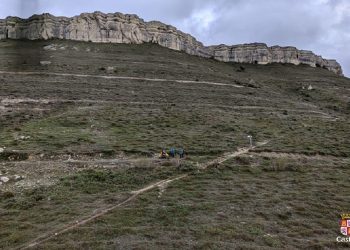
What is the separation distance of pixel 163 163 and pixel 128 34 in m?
67.6

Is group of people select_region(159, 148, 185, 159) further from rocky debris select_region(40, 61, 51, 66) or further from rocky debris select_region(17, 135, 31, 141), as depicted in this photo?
rocky debris select_region(40, 61, 51, 66)

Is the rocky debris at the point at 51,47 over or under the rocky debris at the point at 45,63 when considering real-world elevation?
over

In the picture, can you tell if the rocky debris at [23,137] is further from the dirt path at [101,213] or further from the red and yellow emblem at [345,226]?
the red and yellow emblem at [345,226]

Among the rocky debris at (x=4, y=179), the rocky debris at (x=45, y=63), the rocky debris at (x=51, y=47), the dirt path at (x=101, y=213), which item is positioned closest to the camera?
the dirt path at (x=101, y=213)

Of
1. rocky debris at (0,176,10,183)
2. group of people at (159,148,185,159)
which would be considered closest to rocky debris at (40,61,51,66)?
group of people at (159,148,185,159)

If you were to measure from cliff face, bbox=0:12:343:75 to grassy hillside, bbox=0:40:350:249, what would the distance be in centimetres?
2843

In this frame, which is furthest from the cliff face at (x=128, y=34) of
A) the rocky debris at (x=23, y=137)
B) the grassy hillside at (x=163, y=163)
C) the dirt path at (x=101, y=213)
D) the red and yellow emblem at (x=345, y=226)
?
the red and yellow emblem at (x=345, y=226)

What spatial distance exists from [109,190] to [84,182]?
1580 millimetres

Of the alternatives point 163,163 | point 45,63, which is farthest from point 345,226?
point 45,63

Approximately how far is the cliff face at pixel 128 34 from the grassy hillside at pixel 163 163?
2843 centimetres

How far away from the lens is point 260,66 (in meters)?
96.0

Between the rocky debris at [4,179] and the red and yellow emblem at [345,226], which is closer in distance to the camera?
the red and yellow emblem at [345,226]

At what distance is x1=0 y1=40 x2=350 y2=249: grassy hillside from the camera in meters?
13.3

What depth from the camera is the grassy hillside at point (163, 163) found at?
523 inches
